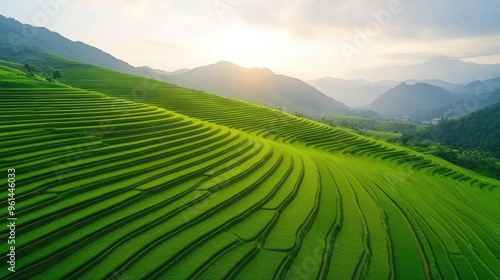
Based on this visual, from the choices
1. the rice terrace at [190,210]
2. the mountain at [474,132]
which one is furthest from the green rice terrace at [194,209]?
the mountain at [474,132]

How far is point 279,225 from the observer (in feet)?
39.5

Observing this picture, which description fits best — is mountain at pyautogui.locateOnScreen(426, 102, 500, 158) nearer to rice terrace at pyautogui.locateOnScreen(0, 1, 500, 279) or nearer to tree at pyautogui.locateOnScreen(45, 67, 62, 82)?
rice terrace at pyautogui.locateOnScreen(0, 1, 500, 279)

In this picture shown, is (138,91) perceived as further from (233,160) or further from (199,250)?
(199,250)

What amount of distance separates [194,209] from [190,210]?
0.18 meters

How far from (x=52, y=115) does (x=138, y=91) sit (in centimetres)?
2495

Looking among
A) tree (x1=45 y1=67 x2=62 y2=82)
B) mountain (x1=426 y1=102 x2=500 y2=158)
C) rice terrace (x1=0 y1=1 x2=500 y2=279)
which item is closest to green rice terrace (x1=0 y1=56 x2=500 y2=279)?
rice terrace (x1=0 y1=1 x2=500 y2=279)

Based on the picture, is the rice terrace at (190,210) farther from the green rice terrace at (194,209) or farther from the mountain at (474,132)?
the mountain at (474,132)

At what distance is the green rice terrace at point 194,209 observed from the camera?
349 inches

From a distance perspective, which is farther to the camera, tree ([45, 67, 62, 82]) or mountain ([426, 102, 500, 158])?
mountain ([426, 102, 500, 158])

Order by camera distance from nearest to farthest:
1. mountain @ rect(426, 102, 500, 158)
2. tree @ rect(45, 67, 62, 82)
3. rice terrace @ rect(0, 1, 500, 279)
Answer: rice terrace @ rect(0, 1, 500, 279)
tree @ rect(45, 67, 62, 82)
mountain @ rect(426, 102, 500, 158)

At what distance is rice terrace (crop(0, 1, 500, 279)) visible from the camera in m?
8.80

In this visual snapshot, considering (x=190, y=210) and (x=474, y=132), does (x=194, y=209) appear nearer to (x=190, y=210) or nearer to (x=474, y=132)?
(x=190, y=210)

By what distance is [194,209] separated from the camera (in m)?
11.8

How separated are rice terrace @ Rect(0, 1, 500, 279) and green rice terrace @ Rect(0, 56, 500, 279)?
6 centimetres
